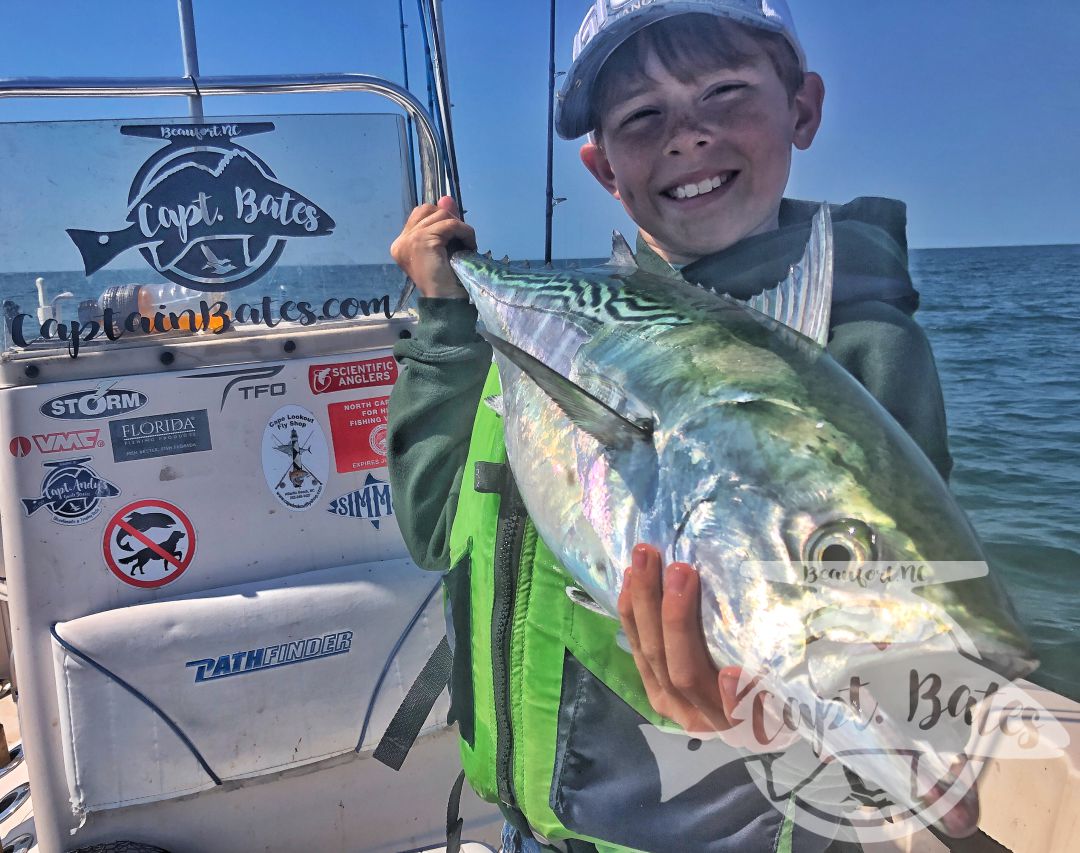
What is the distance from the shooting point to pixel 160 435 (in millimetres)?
2195

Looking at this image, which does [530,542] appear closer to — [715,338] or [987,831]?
[715,338]

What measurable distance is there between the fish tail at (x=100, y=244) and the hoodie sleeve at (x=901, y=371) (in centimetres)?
202

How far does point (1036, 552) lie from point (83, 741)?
9.85 meters

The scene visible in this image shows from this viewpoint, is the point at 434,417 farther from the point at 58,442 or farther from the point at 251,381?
the point at 58,442

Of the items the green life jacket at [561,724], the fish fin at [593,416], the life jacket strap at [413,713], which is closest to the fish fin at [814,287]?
the fish fin at [593,416]

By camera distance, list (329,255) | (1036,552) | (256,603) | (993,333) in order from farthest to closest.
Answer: (993,333) → (1036,552) → (329,255) → (256,603)

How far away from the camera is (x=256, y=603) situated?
2217mm

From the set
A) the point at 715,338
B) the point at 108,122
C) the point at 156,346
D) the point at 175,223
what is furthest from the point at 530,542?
the point at 108,122

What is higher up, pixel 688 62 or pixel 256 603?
pixel 688 62

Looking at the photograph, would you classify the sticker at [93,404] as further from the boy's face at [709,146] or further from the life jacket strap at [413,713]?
the boy's face at [709,146]

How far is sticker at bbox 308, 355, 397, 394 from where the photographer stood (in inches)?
93.2

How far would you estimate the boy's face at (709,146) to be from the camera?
4.73 ft

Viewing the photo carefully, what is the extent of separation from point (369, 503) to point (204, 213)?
3.43 ft

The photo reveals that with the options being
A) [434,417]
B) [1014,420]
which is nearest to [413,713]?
[434,417]
